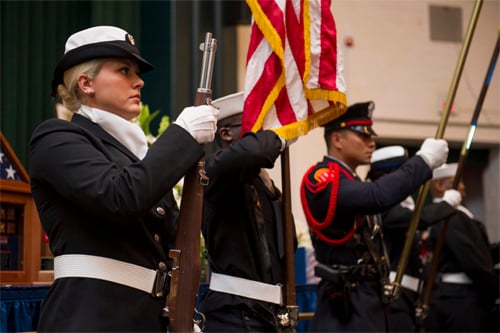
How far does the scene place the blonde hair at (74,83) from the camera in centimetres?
236

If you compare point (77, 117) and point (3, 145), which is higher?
point (77, 117)

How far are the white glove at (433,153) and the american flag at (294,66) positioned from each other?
0.54m

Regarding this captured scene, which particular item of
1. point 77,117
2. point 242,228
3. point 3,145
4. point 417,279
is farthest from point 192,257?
point 417,279

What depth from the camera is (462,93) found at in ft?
27.8

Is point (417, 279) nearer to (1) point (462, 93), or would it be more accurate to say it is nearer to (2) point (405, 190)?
(2) point (405, 190)

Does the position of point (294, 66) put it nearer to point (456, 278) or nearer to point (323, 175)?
point (323, 175)

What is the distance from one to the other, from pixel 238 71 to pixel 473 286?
9.18 ft

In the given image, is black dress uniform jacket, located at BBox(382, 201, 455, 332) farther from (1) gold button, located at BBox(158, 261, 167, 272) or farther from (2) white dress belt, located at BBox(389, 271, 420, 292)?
(1) gold button, located at BBox(158, 261, 167, 272)

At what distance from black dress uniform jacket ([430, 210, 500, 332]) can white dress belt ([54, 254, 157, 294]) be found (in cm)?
403

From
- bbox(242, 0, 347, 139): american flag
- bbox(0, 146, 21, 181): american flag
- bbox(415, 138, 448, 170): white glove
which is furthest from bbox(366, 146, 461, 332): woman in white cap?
bbox(0, 146, 21, 181): american flag

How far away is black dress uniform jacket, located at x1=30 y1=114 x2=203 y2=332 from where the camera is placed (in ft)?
6.88

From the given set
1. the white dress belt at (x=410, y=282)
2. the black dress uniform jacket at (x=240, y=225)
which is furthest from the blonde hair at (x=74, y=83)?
the white dress belt at (x=410, y=282)

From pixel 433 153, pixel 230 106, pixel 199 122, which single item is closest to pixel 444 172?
pixel 433 153

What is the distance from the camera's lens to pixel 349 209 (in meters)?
3.90
